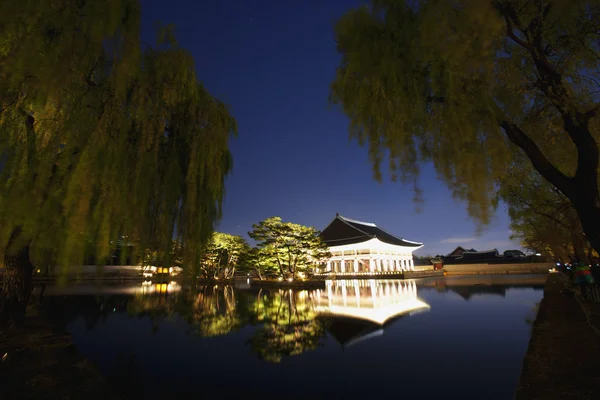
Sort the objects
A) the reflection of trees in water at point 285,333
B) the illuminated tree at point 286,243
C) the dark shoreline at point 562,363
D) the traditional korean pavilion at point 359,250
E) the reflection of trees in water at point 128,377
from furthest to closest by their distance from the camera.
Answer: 1. the traditional korean pavilion at point 359,250
2. the illuminated tree at point 286,243
3. the reflection of trees in water at point 285,333
4. the reflection of trees in water at point 128,377
5. the dark shoreline at point 562,363

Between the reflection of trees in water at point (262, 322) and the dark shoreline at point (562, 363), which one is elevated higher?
the dark shoreline at point (562, 363)

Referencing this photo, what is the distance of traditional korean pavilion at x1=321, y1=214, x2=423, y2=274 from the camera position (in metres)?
34.6

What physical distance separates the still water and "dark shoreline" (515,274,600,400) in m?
0.53

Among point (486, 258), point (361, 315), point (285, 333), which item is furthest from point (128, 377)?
point (486, 258)

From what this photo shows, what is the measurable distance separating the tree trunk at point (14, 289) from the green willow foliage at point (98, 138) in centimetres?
291

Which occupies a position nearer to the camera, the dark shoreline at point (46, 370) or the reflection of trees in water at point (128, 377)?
the dark shoreline at point (46, 370)

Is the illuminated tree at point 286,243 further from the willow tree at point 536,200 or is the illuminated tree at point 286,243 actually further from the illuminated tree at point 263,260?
the willow tree at point 536,200

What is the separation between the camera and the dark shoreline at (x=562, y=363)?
3.21 metres

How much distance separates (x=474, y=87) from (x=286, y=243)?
65.0 feet

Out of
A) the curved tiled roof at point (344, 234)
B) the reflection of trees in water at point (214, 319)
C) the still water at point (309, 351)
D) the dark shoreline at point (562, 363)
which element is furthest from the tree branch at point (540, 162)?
the curved tiled roof at point (344, 234)

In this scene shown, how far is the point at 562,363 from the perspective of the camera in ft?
13.1

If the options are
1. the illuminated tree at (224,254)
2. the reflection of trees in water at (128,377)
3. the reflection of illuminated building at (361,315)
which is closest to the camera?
the reflection of trees in water at (128,377)

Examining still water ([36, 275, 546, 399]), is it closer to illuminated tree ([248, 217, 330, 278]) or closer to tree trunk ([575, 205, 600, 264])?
tree trunk ([575, 205, 600, 264])

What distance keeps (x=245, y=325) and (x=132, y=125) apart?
270 inches
